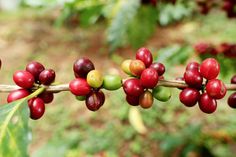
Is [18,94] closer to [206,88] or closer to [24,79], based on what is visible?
[24,79]

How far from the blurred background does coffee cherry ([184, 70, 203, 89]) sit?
709 millimetres

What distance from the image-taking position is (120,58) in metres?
5.21

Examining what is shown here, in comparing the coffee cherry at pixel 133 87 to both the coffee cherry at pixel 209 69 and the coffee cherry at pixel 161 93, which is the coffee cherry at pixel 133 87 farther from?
the coffee cherry at pixel 209 69

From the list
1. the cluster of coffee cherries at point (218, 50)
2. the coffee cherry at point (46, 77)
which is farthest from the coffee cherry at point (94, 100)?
the cluster of coffee cherries at point (218, 50)

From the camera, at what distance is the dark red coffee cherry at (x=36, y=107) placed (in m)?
0.84

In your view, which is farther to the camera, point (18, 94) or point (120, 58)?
point (120, 58)

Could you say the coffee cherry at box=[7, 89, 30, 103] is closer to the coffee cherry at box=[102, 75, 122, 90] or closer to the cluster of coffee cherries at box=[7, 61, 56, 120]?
the cluster of coffee cherries at box=[7, 61, 56, 120]

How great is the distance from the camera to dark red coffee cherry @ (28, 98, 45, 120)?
0.84 meters

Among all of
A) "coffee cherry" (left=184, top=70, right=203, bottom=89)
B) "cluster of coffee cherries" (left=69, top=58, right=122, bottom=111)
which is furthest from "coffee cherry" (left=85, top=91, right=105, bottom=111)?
"coffee cherry" (left=184, top=70, right=203, bottom=89)

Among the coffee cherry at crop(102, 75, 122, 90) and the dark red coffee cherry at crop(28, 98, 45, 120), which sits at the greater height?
the coffee cherry at crop(102, 75, 122, 90)

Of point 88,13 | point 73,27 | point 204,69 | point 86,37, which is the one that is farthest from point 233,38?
point 204,69

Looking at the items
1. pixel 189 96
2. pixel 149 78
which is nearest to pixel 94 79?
pixel 149 78

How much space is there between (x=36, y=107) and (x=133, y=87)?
0.23 metres

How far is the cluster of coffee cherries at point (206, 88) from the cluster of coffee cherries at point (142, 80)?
0.06 meters
